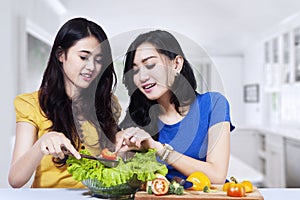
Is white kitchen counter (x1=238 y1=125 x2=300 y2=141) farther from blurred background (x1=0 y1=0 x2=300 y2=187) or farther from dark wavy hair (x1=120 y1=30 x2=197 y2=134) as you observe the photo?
dark wavy hair (x1=120 y1=30 x2=197 y2=134)

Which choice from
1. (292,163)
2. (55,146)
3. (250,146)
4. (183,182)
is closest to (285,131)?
(292,163)

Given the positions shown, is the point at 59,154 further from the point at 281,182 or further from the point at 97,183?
the point at 281,182

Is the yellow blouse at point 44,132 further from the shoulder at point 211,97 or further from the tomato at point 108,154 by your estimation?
the shoulder at point 211,97

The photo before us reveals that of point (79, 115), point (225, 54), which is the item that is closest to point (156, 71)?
point (79, 115)

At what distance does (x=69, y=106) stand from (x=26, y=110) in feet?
0.38

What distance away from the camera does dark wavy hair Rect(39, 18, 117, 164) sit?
116 cm

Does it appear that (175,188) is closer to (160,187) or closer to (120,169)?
(160,187)

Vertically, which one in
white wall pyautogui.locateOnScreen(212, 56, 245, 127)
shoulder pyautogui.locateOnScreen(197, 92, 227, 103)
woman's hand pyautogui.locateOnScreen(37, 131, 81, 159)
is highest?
white wall pyautogui.locateOnScreen(212, 56, 245, 127)

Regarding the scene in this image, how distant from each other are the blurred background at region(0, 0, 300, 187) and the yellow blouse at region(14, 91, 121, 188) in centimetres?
135

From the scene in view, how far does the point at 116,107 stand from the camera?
1182 mm

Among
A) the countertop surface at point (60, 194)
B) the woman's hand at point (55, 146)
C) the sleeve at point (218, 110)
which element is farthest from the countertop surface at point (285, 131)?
the woman's hand at point (55, 146)

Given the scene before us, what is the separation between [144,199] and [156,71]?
306 millimetres

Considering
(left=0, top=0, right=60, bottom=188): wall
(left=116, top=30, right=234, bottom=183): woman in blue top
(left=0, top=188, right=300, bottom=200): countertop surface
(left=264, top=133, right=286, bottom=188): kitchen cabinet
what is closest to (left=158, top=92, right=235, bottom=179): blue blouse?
(left=116, top=30, right=234, bottom=183): woman in blue top

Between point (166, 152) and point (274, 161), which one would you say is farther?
point (274, 161)
